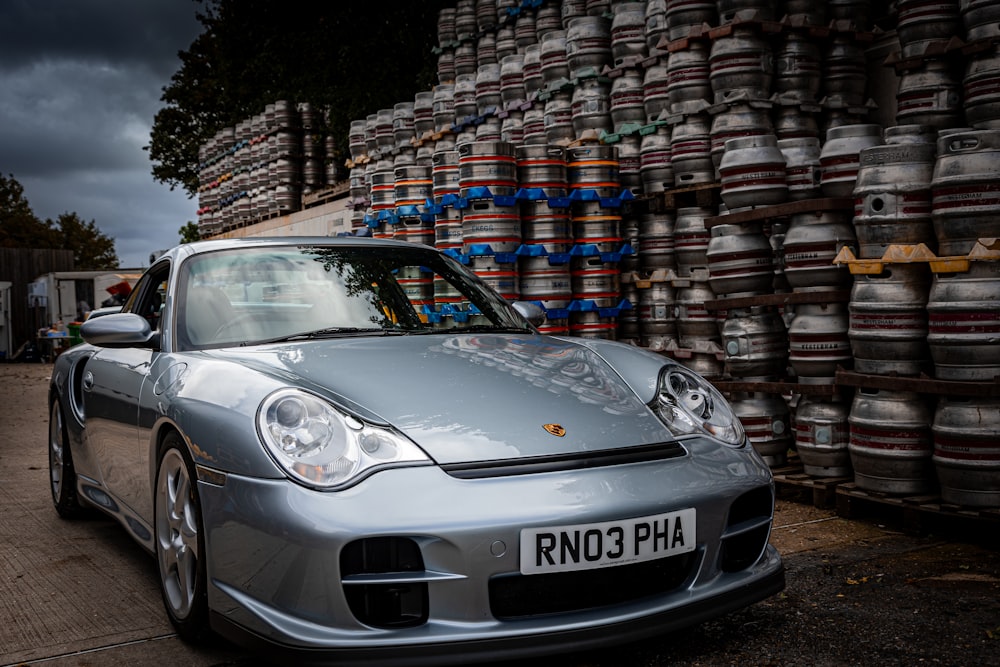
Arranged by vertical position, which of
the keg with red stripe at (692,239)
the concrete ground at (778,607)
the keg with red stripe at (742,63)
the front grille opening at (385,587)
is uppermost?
the keg with red stripe at (742,63)

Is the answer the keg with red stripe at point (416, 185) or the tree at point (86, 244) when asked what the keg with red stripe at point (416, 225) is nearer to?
the keg with red stripe at point (416, 185)

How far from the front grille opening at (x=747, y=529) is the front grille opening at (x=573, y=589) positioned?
241 mm

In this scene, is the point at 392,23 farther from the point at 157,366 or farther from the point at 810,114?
the point at 157,366

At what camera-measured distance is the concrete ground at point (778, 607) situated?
2766mm

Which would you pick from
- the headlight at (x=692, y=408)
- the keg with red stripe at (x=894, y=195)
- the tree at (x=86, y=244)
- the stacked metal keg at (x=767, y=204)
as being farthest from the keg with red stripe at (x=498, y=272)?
the tree at (x=86, y=244)

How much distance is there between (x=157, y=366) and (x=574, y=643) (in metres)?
1.82

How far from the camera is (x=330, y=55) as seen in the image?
19359 mm

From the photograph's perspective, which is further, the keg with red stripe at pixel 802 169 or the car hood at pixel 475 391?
the keg with red stripe at pixel 802 169

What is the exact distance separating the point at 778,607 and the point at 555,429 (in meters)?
1.14

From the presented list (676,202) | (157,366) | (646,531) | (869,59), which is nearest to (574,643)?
(646,531)

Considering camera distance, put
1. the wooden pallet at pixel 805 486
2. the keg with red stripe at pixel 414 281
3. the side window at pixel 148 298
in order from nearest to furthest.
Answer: the keg with red stripe at pixel 414 281 → the side window at pixel 148 298 → the wooden pallet at pixel 805 486

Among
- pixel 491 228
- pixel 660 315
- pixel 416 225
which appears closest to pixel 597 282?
pixel 660 315

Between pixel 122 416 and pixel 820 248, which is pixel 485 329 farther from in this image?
pixel 820 248

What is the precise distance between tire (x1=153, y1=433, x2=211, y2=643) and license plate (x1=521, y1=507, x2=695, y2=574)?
38.4 inches
